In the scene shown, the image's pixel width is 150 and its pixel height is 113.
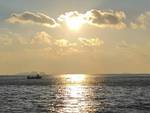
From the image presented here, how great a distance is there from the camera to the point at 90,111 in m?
76.2

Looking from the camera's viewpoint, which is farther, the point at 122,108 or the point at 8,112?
the point at 122,108

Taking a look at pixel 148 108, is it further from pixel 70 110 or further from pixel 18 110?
pixel 18 110

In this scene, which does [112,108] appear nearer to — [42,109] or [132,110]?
[132,110]

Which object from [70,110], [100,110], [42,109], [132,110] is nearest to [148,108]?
[132,110]

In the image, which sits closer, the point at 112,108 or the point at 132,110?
the point at 132,110

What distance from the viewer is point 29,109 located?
257 ft

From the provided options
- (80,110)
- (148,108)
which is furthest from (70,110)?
(148,108)

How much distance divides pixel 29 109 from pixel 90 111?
11761mm

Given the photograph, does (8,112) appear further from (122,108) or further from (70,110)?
(122,108)

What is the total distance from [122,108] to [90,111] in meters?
7.40

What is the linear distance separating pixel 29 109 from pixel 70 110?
7.86 meters

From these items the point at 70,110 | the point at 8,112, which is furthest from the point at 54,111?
the point at 8,112

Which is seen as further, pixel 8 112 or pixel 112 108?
pixel 112 108

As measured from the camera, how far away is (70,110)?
77.8 m
